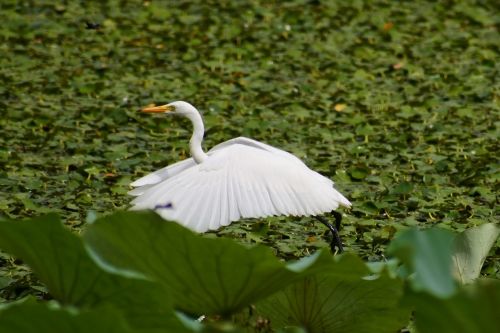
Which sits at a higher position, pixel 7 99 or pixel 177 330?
pixel 177 330

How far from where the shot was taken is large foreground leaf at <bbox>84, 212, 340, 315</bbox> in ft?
5.88

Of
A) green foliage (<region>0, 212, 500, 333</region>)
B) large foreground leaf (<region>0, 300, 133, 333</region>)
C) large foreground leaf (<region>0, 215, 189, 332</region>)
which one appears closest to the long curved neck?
green foliage (<region>0, 212, 500, 333</region>)

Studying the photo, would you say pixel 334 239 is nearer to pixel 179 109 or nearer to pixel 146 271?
pixel 179 109

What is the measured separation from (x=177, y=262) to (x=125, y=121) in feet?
13.9

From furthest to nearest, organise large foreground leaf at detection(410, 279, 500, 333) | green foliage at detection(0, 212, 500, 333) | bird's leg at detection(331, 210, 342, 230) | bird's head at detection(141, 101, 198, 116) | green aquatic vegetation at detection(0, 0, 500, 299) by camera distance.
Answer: green aquatic vegetation at detection(0, 0, 500, 299)
bird's head at detection(141, 101, 198, 116)
bird's leg at detection(331, 210, 342, 230)
green foliage at detection(0, 212, 500, 333)
large foreground leaf at detection(410, 279, 500, 333)

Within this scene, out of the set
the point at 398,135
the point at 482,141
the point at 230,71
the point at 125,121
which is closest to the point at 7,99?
the point at 125,121

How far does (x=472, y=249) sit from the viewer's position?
8.29 ft

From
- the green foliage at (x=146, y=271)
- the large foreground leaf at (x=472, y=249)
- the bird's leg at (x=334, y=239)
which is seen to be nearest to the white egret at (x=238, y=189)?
the bird's leg at (x=334, y=239)

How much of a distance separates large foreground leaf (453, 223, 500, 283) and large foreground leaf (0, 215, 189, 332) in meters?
0.95

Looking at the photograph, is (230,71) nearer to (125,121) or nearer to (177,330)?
(125,121)

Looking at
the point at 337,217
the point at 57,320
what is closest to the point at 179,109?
the point at 337,217

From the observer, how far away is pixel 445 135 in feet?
19.0

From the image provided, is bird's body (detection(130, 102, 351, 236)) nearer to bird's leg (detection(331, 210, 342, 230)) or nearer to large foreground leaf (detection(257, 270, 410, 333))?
bird's leg (detection(331, 210, 342, 230))

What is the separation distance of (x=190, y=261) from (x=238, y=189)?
1798 mm
